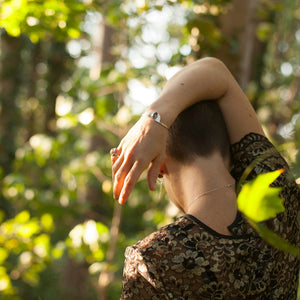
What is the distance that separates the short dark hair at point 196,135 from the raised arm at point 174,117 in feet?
0.15

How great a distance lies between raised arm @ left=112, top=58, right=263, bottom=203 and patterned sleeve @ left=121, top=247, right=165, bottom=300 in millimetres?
183

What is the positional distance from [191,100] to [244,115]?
225 mm

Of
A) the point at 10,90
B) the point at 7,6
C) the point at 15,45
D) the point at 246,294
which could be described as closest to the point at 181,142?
the point at 246,294

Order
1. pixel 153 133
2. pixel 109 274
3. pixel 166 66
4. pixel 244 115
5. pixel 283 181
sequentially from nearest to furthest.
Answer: pixel 153 133
pixel 283 181
pixel 244 115
pixel 166 66
pixel 109 274

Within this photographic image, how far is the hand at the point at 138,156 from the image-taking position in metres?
1.03

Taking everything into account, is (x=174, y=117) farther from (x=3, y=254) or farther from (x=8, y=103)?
(x=8, y=103)

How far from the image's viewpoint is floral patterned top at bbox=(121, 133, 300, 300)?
109 cm

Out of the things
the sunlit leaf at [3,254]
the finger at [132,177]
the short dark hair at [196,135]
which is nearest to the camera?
the finger at [132,177]

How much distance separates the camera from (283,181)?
119 centimetres

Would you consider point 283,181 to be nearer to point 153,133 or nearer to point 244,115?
point 244,115

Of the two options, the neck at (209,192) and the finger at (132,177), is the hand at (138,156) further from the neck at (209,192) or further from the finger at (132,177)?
the neck at (209,192)

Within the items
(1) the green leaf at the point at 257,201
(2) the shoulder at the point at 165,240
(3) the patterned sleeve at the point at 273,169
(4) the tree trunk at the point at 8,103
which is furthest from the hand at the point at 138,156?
(4) the tree trunk at the point at 8,103

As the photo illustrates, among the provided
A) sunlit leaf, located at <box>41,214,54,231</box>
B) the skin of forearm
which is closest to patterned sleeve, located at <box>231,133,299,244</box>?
the skin of forearm

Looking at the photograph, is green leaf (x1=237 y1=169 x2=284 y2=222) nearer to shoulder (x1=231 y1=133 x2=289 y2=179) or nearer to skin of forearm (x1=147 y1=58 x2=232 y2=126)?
skin of forearm (x1=147 y1=58 x2=232 y2=126)
